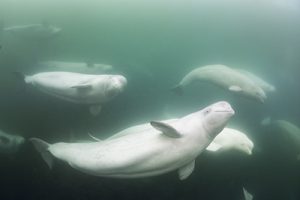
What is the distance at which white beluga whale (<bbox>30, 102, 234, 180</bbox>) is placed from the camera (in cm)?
412

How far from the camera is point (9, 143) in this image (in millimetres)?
6070

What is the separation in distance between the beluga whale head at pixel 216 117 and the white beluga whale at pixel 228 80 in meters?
3.69

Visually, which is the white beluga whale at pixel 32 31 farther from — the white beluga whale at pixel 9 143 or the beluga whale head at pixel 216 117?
the beluga whale head at pixel 216 117

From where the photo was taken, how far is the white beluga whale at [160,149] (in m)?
4.12

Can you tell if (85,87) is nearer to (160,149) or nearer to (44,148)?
(44,148)

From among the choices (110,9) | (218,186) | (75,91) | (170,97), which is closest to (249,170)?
(218,186)

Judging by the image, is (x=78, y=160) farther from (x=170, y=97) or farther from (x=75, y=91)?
(x=170, y=97)

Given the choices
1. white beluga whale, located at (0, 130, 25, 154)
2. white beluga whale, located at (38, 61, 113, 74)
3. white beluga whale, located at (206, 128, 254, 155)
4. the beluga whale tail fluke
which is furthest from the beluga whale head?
white beluga whale, located at (38, 61, 113, 74)

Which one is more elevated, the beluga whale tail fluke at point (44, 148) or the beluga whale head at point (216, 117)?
the beluga whale head at point (216, 117)

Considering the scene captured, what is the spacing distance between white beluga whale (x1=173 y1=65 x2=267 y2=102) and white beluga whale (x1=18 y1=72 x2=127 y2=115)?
2.99 meters

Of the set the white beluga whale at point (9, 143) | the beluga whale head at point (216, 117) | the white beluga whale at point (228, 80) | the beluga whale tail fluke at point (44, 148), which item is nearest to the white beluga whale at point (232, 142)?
the beluga whale head at point (216, 117)

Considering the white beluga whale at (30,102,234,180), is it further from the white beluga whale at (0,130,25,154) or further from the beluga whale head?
the white beluga whale at (0,130,25,154)

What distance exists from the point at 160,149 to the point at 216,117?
777 millimetres

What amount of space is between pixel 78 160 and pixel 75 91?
186 cm
